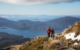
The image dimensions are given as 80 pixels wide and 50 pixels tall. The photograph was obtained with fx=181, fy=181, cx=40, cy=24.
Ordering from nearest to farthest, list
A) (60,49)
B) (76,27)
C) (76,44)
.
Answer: (60,49) < (76,44) < (76,27)

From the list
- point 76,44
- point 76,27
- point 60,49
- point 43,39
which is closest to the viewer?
point 60,49

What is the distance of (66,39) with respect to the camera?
1454 inches

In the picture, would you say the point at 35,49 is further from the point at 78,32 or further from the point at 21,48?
the point at 78,32

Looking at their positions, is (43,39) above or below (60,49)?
above

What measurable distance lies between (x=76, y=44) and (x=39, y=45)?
6.95 metres

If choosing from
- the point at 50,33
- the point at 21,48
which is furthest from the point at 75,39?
the point at 21,48

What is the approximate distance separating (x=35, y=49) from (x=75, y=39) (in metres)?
8.23

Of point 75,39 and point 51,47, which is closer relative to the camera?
point 51,47

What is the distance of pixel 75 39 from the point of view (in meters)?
35.8

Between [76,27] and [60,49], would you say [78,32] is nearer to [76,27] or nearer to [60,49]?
[76,27]

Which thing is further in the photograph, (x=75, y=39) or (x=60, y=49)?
(x=75, y=39)

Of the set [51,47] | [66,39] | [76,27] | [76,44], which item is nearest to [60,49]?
[51,47]


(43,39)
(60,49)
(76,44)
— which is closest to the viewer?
(60,49)

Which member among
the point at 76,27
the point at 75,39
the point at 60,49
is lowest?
the point at 60,49
